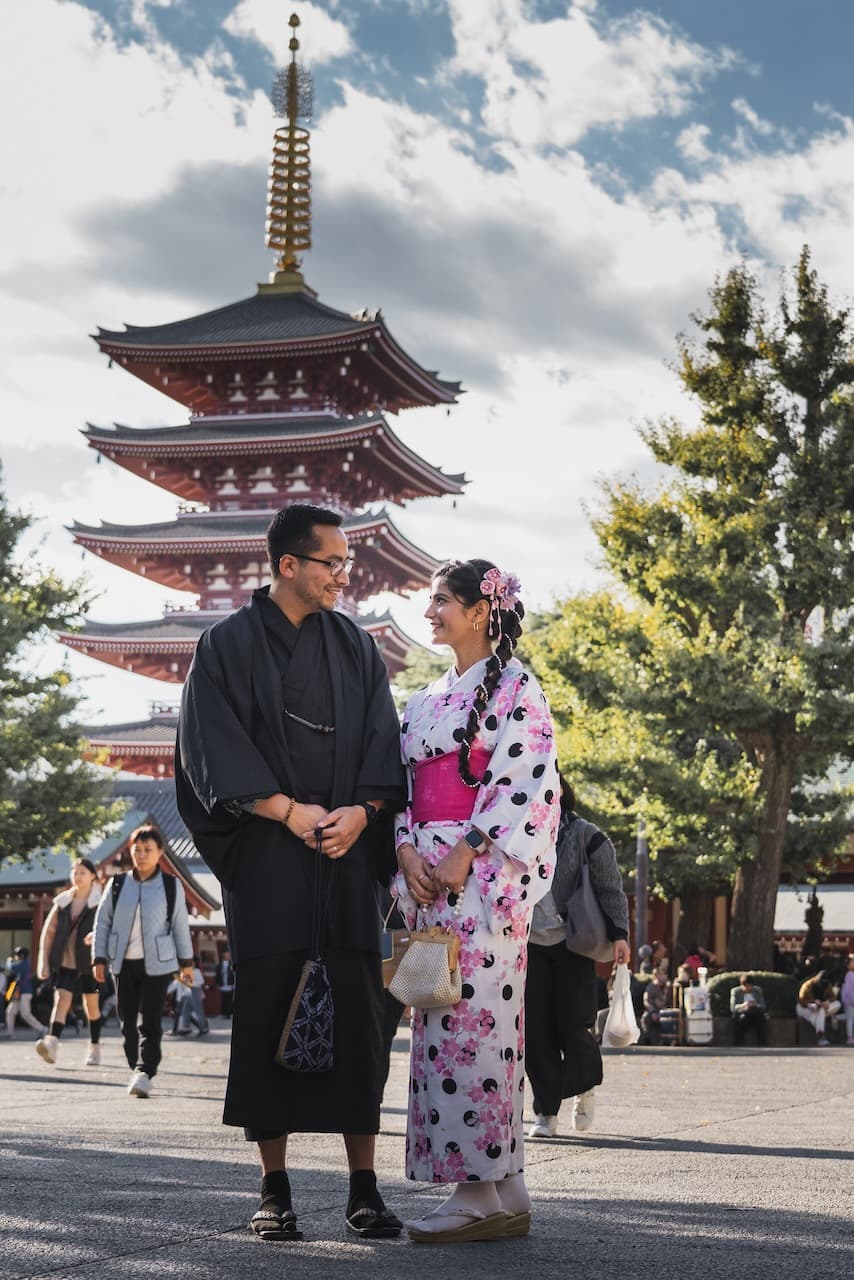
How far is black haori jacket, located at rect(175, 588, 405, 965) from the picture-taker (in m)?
4.18

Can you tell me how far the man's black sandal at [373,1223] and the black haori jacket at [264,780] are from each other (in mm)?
628

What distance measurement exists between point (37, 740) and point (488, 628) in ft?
63.9

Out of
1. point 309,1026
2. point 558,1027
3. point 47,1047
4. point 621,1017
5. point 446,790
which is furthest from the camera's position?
point 47,1047

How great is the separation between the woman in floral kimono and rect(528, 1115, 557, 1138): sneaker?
2817mm

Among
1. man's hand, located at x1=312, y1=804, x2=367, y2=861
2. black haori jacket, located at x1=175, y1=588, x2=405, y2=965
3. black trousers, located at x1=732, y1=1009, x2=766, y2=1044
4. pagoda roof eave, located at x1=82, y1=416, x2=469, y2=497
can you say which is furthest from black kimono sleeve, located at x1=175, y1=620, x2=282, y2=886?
pagoda roof eave, located at x1=82, y1=416, x2=469, y2=497

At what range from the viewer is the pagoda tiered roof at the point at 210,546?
3756 centimetres

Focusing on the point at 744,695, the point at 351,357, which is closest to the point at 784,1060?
the point at 744,695

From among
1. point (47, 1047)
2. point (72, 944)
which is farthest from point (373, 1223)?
point (72, 944)

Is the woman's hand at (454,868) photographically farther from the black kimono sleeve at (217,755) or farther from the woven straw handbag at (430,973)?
the black kimono sleeve at (217,755)

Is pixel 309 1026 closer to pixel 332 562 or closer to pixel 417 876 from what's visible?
pixel 417 876

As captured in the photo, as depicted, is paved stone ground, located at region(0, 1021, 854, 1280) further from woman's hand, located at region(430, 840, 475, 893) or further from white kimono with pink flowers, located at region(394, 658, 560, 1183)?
woman's hand, located at region(430, 840, 475, 893)

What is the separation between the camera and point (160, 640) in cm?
3806

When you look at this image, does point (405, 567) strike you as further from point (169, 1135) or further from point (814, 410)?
point (169, 1135)

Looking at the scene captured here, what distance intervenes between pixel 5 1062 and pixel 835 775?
2496cm
